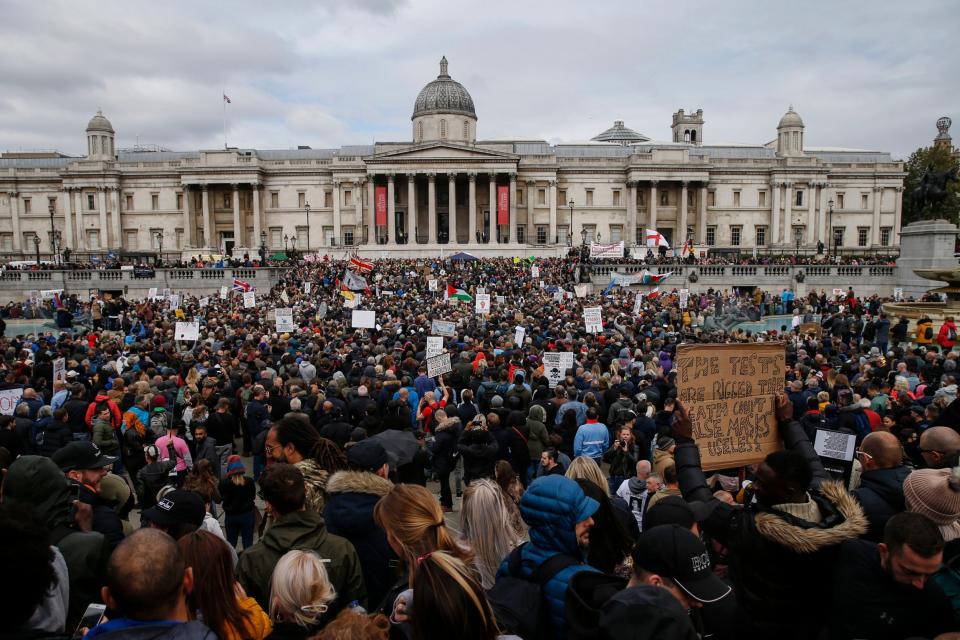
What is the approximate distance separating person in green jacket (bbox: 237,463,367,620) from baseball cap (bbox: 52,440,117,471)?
213cm

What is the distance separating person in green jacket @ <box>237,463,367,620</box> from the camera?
4301 millimetres

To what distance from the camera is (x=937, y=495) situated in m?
3.93

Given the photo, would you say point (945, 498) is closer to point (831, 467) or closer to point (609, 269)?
point (831, 467)

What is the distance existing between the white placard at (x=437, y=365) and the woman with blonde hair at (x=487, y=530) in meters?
8.58

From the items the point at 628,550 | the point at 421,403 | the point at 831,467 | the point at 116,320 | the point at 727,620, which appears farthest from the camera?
the point at 116,320

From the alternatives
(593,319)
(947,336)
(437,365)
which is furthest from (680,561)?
(947,336)

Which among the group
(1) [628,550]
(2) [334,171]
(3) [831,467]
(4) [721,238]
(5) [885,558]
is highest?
(2) [334,171]

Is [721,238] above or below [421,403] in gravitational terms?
above

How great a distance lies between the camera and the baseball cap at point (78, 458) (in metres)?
5.54

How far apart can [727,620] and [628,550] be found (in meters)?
0.95

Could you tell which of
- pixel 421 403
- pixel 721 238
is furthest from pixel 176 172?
pixel 421 403

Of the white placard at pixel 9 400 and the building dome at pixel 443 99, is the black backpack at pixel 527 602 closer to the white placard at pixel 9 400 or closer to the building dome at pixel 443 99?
the white placard at pixel 9 400

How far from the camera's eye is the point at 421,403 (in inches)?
437

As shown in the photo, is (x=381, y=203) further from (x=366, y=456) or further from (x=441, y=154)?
(x=366, y=456)
